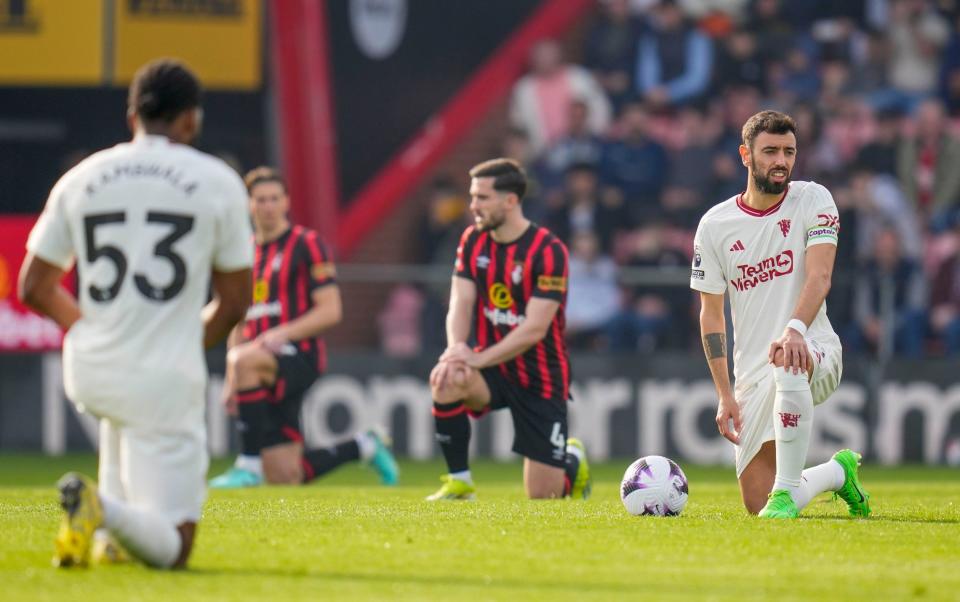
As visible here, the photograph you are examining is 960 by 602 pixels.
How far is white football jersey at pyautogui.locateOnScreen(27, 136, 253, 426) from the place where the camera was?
19.7 ft

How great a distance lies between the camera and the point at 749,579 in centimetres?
603

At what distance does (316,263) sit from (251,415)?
124 cm

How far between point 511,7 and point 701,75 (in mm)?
2465

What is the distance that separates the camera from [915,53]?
63.6 ft

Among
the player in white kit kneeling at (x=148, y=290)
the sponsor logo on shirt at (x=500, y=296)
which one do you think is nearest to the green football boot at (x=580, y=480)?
the sponsor logo on shirt at (x=500, y=296)

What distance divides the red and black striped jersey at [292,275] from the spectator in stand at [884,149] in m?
7.67

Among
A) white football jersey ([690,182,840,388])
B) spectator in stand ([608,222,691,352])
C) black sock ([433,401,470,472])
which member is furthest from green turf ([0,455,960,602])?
spectator in stand ([608,222,691,352])

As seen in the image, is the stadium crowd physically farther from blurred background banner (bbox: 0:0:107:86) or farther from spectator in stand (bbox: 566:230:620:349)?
blurred background banner (bbox: 0:0:107:86)

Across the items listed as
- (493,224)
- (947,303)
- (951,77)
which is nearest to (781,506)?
(493,224)

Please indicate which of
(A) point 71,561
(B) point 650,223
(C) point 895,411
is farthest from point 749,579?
(B) point 650,223

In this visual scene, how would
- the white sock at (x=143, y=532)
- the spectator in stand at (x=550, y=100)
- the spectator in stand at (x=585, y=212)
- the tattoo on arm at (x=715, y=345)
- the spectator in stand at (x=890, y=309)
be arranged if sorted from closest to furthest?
the white sock at (x=143, y=532)
the tattoo on arm at (x=715, y=345)
the spectator in stand at (x=890, y=309)
the spectator in stand at (x=585, y=212)
the spectator in stand at (x=550, y=100)

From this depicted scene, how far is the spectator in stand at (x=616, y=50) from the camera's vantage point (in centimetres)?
1916

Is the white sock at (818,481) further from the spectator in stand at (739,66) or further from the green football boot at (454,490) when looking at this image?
the spectator in stand at (739,66)

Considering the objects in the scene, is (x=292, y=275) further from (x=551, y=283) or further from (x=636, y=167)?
(x=636, y=167)
